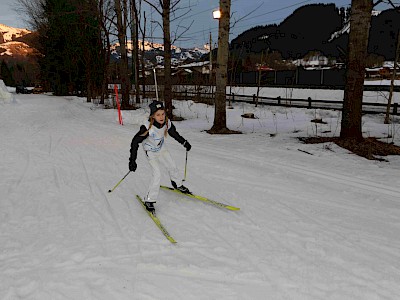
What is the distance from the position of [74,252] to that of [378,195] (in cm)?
496

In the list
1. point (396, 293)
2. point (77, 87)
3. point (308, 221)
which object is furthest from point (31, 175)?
point (77, 87)

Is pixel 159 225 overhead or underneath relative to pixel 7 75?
underneath

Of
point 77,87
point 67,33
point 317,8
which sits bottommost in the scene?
point 77,87

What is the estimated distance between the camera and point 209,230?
426 cm

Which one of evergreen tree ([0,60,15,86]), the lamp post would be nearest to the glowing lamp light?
the lamp post

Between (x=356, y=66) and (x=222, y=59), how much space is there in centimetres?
443

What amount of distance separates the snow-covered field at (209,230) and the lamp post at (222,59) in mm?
3378

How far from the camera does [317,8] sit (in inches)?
5344

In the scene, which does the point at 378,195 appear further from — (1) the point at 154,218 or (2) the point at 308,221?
(1) the point at 154,218

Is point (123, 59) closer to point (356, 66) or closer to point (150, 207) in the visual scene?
point (356, 66)

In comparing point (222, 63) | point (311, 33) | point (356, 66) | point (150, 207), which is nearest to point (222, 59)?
point (222, 63)

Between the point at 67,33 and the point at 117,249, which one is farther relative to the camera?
the point at 67,33

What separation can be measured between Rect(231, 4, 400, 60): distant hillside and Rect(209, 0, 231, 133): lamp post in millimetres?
100075

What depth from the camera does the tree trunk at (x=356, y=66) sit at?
794 centimetres
